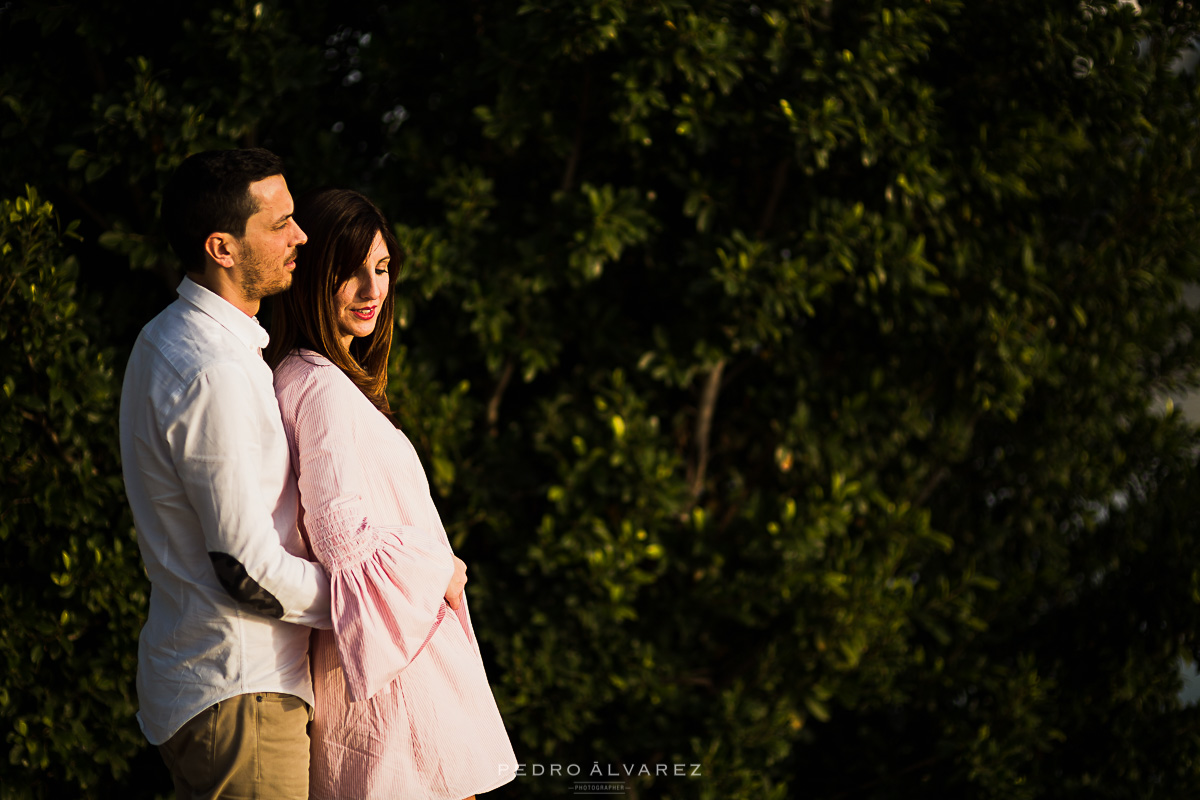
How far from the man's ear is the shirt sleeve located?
0.24 m


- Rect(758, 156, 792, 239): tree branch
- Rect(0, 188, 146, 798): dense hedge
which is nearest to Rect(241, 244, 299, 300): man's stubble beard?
Rect(0, 188, 146, 798): dense hedge

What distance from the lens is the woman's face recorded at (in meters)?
2.15

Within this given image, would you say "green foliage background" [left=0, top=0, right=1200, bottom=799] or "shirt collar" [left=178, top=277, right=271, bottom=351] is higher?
"shirt collar" [left=178, top=277, right=271, bottom=351]

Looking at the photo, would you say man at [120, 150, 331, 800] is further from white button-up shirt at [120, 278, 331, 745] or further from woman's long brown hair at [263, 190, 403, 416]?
woman's long brown hair at [263, 190, 403, 416]

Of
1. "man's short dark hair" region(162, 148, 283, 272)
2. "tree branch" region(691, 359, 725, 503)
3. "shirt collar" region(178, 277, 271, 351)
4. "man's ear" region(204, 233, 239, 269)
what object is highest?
"man's short dark hair" region(162, 148, 283, 272)

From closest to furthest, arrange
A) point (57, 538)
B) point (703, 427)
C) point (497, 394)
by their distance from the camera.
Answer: point (57, 538) < point (497, 394) < point (703, 427)

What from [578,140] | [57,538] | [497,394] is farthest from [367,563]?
[578,140]

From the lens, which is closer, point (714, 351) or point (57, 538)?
point (57, 538)

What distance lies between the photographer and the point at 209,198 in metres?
1.88

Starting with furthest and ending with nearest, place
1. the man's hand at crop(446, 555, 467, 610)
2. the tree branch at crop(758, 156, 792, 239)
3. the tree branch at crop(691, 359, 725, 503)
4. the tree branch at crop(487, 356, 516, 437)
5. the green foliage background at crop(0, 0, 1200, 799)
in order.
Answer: the tree branch at crop(691, 359, 725, 503)
the tree branch at crop(758, 156, 792, 239)
the tree branch at crop(487, 356, 516, 437)
the green foliage background at crop(0, 0, 1200, 799)
the man's hand at crop(446, 555, 467, 610)

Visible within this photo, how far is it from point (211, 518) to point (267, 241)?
558 mm

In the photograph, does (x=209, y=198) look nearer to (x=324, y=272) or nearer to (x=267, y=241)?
(x=267, y=241)

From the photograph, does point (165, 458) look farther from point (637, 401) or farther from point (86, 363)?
point (637, 401)

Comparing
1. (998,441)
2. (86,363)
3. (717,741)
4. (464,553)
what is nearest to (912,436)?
(998,441)
